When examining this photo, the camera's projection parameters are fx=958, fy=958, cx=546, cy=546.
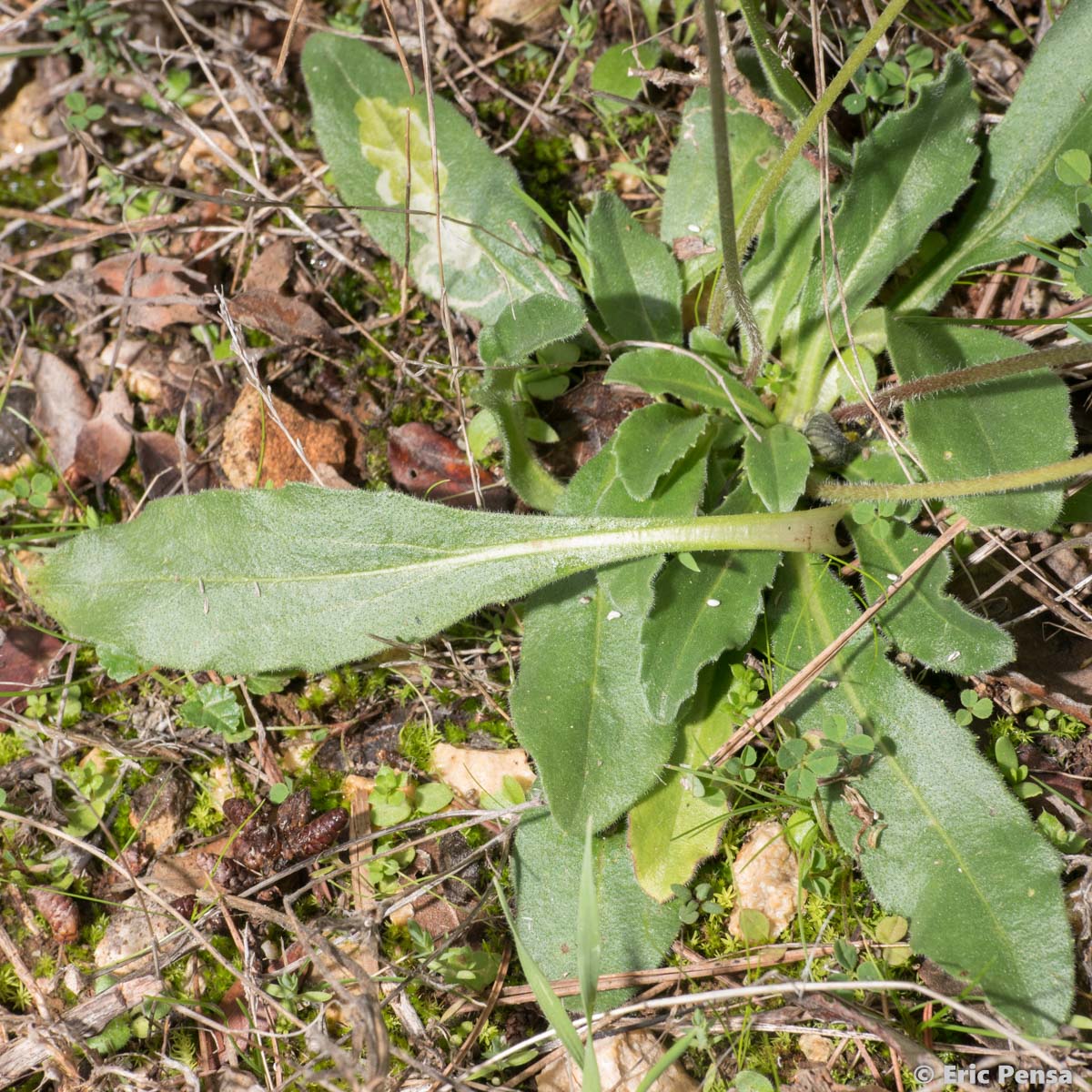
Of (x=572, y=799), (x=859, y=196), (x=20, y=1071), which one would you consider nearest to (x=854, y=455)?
(x=859, y=196)

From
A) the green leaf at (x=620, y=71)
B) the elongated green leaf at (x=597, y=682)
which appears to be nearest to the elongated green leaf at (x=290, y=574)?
the elongated green leaf at (x=597, y=682)

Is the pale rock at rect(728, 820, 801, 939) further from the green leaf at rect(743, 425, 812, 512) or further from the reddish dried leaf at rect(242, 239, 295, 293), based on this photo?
the reddish dried leaf at rect(242, 239, 295, 293)

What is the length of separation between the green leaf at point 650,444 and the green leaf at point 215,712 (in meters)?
1.13

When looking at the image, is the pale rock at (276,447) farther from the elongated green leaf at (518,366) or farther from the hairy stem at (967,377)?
the hairy stem at (967,377)

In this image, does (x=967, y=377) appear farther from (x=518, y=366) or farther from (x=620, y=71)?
(x=620, y=71)

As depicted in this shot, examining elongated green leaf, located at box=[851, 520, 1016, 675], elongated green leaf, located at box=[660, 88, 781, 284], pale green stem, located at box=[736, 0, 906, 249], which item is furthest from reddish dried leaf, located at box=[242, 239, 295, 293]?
elongated green leaf, located at box=[851, 520, 1016, 675]

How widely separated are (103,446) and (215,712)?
0.87 m

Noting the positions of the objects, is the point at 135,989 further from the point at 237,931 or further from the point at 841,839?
the point at 841,839

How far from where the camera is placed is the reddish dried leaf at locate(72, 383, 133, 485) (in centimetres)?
269

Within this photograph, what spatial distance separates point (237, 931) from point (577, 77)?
8.08ft

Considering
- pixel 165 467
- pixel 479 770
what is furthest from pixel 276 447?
pixel 479 770

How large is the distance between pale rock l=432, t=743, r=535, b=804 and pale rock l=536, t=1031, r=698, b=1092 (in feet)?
1.87

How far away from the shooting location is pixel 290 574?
89.9 inches

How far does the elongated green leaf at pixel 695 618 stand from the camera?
6.57 feet
